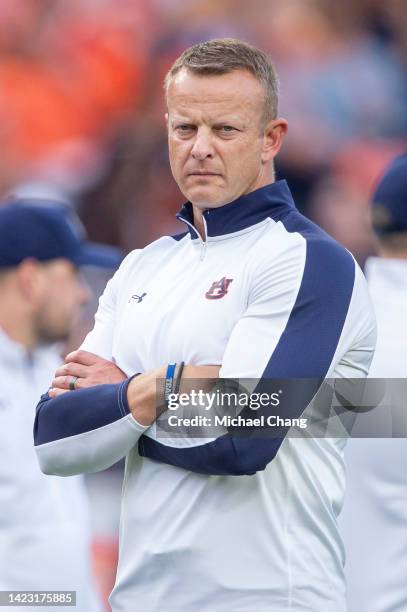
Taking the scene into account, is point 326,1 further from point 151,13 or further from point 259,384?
point 259,384

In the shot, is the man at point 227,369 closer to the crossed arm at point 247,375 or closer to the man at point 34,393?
the crossed arm at point 247,375

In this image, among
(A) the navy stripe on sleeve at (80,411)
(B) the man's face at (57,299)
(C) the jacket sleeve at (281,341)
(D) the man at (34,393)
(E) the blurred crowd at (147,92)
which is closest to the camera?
(C) the jacket sleeve at (281,341)

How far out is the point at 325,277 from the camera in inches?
75.5

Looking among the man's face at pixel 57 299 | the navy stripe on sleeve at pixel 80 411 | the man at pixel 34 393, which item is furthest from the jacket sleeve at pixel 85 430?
the man's face at pixel 57 299

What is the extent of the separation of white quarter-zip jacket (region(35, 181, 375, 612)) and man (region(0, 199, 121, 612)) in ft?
4.47

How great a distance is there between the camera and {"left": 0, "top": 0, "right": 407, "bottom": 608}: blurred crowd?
17.1 feet

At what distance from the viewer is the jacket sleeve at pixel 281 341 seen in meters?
1.85

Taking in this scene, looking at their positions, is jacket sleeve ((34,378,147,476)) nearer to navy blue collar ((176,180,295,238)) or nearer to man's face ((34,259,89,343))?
navy blue collar ((176,180,295,238))

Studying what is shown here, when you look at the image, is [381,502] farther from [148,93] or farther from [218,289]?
[148,93]

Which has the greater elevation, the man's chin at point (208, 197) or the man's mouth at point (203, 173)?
the man's mouth at point (203, 173)

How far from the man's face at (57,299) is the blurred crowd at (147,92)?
→ 1360mm

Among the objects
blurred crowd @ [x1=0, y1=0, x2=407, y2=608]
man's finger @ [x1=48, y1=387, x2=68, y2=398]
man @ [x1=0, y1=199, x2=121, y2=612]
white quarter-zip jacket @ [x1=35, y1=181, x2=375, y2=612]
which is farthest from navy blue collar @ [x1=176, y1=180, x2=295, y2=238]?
blurred crowd @ [x1=0, y1=0, x2=407, y2=608]

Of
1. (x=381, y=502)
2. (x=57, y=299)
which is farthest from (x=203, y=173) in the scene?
(x=57, y=299)

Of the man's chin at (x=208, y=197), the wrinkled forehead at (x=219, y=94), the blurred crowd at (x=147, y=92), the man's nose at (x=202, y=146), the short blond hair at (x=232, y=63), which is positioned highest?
the blurred crowd at (x=147, y=92)
